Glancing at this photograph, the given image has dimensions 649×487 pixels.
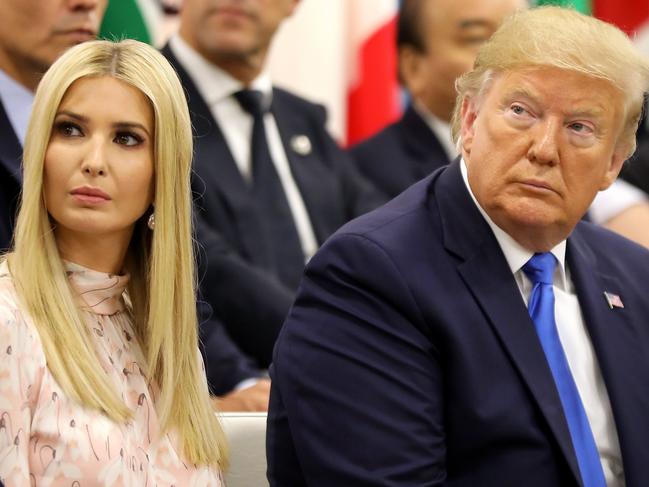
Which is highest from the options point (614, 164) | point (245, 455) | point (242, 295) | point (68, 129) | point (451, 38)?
point (451, 38)

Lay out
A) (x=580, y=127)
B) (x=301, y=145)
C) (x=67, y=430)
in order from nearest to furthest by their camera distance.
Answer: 1. (x=67, y=430)
2. (x=580, y=127)
3. (x=301, y=145)

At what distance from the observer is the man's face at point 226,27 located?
340cm

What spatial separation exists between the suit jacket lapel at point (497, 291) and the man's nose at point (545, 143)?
131 mm

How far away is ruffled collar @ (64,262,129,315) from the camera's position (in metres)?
2.10

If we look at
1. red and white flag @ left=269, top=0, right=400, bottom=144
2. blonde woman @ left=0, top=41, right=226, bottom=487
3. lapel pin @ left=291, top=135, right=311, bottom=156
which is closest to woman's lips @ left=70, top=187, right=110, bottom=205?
blonde woman @ left=0, top=41, right=226, bottom=487

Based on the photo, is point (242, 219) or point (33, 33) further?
point (242, 219)

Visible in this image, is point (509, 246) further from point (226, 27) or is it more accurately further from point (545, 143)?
point (226, 27)

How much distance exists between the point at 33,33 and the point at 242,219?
67 centimetres

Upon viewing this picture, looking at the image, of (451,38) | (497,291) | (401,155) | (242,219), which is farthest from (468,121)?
(451,38)

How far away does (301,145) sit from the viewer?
11.7ft

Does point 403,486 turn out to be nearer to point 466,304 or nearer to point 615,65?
point 466,304

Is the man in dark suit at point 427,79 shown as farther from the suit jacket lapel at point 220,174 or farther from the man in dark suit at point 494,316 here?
the man in dark suit at point 494,316

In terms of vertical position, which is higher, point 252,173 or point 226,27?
point 226,27

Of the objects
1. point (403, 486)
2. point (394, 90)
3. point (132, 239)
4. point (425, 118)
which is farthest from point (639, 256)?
point (394, 90)
